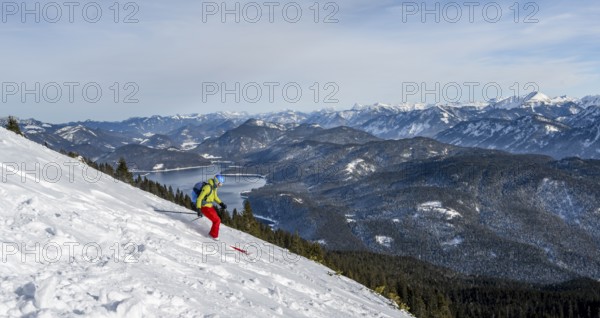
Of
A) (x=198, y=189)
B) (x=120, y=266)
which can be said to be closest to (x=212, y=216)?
(x=198, y=189)

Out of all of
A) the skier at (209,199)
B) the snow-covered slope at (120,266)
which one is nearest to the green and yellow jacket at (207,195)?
the skier at (209,199)

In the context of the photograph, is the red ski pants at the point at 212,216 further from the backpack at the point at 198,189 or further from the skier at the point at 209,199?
the backpack at the point at 198,189

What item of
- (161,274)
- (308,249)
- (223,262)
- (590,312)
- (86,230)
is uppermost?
(86,230)

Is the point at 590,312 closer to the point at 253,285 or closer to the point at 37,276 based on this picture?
the point at 253,285

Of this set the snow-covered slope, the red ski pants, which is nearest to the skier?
the red ski pants

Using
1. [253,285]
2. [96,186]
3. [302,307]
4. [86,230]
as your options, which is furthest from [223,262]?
[96,186]

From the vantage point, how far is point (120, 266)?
1414 centimetres

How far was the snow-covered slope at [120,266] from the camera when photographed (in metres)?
10.9

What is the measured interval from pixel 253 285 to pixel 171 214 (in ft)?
37.7

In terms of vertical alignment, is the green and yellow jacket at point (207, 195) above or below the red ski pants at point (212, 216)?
above

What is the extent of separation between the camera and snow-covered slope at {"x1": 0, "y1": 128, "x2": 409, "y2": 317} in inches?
428

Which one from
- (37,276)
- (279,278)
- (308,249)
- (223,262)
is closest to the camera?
(37,276)

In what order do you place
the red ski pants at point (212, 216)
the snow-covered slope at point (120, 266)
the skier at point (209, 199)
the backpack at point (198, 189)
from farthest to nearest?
1. the red ski pants at point (212, 216)
2. the backpack at point (198, 189)
3. the skier at point (209, 199)
4. the snow-covered slope at point (120, 266)

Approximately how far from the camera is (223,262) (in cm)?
1969
